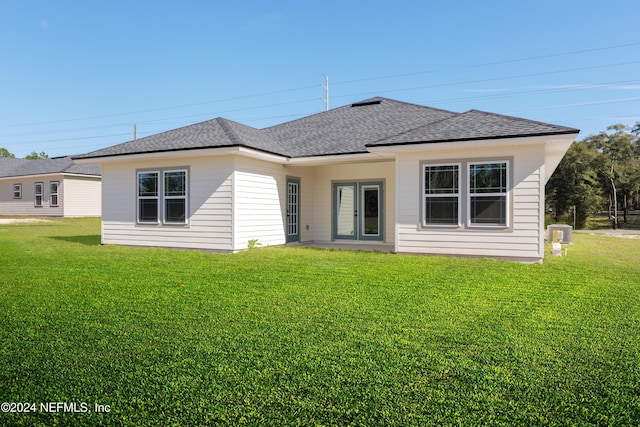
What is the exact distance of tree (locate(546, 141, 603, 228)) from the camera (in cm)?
3428

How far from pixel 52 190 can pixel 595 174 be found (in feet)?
139

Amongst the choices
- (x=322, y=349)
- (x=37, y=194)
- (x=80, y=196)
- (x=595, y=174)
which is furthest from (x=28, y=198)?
(x=595, y=174)

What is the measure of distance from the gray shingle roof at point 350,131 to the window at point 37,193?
22.2 meters

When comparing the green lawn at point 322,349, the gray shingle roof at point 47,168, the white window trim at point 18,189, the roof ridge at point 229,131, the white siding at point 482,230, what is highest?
the gray shingle roof at point 47,168

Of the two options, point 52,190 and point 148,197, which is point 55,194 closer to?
point 52,190

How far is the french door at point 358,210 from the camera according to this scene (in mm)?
14086

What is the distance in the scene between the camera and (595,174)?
35781 mm

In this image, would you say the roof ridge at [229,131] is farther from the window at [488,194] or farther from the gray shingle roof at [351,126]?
the window at [488,194]

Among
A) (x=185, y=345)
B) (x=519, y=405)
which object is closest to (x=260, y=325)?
(x=185, y=345)

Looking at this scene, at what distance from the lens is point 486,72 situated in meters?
35.1

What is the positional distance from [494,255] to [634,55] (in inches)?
1082

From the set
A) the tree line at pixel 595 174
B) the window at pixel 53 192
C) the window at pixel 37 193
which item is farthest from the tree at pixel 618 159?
the window at pixel 37 193

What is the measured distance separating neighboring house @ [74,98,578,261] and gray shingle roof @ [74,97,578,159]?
0.05 meters

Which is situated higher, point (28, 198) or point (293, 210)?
point (28, 198)
